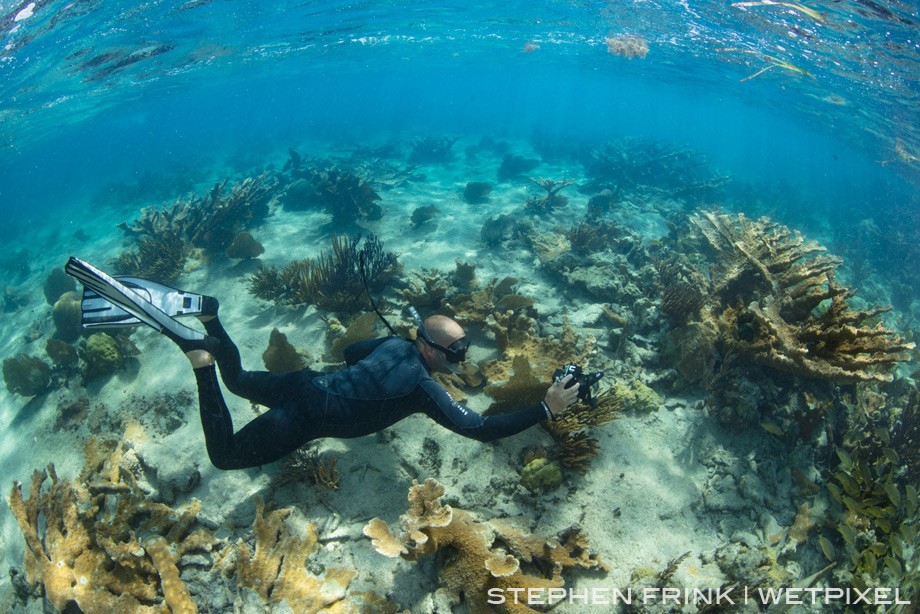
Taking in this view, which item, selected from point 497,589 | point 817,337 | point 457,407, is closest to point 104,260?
point 457,407

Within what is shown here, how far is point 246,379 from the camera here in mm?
4434

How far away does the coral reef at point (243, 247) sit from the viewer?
8.74 m

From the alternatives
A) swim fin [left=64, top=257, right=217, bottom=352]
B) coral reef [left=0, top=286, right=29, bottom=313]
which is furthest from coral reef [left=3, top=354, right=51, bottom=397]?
coral reef [left=0, top=286, right=29, bottom=313]

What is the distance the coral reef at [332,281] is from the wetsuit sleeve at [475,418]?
3.40m

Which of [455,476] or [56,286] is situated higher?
[455,476]

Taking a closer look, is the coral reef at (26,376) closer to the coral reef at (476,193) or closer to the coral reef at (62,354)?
the coral reef at (62,354)

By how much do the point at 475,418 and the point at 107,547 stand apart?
123 inches

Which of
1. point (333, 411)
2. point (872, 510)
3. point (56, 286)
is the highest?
point (333, 411)

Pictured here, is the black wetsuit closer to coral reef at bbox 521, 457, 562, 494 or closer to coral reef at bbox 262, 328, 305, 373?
coral reef at bbox 521, 457, 562, 494

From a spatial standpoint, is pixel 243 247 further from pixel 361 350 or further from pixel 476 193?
pixel 476 193

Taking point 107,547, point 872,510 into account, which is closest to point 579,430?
point 872,510

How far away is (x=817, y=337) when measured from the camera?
4277 millimetres

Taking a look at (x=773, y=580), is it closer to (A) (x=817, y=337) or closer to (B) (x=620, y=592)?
(B) (x=620, y=592)

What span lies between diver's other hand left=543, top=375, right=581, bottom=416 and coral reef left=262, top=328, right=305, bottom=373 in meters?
3.61
